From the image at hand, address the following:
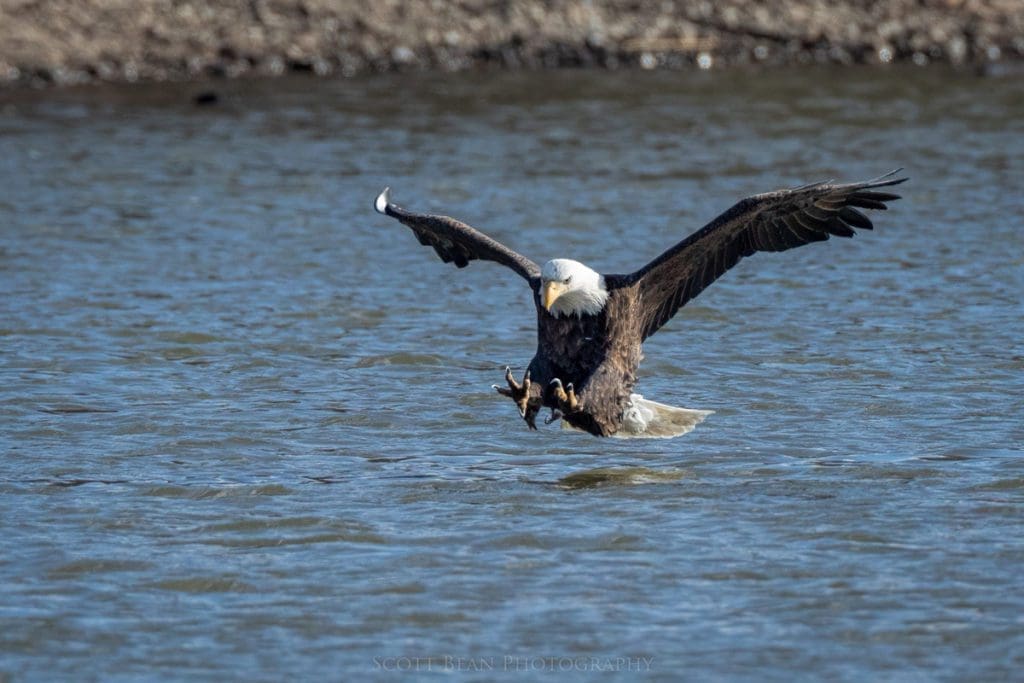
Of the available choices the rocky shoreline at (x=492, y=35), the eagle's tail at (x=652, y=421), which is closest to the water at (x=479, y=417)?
the eagle's tail at (x=652, y=421)

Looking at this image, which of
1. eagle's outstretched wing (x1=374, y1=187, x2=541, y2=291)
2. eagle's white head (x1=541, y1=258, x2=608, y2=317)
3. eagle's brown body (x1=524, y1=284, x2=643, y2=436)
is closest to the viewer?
eagle's white head (x1=541, y1=258, x2=608, y2=317)

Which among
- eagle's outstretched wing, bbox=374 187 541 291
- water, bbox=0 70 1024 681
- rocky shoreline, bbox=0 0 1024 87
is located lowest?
water, bbox=0 70 1024 681

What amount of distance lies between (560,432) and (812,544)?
7.28 ft

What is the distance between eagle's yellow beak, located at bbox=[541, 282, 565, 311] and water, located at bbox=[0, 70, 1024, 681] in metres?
0.79

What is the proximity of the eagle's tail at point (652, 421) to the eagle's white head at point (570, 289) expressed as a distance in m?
0.50

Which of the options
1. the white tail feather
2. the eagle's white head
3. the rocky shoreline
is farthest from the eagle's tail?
the rocky shoreline

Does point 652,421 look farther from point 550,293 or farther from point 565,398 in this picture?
point 550,293

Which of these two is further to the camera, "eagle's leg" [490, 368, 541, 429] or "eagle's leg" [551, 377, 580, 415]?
"eagle's leg" [551, 377, 580, 415]

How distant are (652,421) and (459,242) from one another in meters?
1.56

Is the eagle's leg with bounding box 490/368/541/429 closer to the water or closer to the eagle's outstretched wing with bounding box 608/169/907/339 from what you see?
the water

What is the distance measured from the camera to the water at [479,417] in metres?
6.05

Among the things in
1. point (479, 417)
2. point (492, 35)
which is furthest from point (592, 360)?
point (492, 35)

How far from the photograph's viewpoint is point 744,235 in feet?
27.6

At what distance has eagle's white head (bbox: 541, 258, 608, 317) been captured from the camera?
25.7 feet
